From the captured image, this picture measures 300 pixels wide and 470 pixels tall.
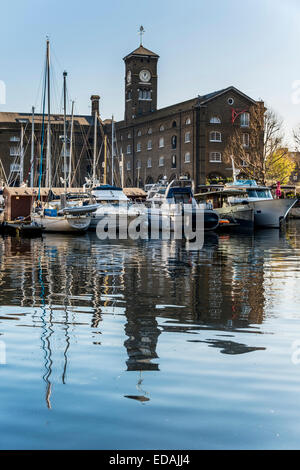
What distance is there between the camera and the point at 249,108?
231 feet

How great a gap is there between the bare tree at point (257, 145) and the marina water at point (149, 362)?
50795 mm

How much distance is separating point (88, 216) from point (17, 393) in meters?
31.7

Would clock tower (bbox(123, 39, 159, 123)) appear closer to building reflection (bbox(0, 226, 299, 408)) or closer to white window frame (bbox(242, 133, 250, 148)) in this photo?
white window frame (bbox(242, 133, 250, 148))

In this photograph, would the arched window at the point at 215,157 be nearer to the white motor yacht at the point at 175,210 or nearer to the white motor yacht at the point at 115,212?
the white motor yacht at the point at 175,210

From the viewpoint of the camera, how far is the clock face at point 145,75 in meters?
89.6

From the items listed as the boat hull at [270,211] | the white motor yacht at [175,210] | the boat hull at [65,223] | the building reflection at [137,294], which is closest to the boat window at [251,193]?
the boat hull at [270,211]

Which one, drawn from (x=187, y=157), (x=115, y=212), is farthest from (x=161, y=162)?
(x=115, y=212)

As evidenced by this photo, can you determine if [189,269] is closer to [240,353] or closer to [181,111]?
[240,353]

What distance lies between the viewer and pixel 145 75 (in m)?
90.0

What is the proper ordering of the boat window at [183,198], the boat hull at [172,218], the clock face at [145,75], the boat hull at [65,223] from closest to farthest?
the boat hull at [65,223]
the boat hull at [172,218]
the boat window at [183,198]
the clock face at [145,75]

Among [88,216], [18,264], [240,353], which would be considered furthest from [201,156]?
[240,353]

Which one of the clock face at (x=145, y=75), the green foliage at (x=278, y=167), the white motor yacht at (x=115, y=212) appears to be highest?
the clock face at (x=145, y=75)

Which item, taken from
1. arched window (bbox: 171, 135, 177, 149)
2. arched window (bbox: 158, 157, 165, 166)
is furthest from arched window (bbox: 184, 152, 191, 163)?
arched window (bbox: 158, 157, 165, 166)

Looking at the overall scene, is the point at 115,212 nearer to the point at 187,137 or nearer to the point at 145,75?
the point at 187,137
